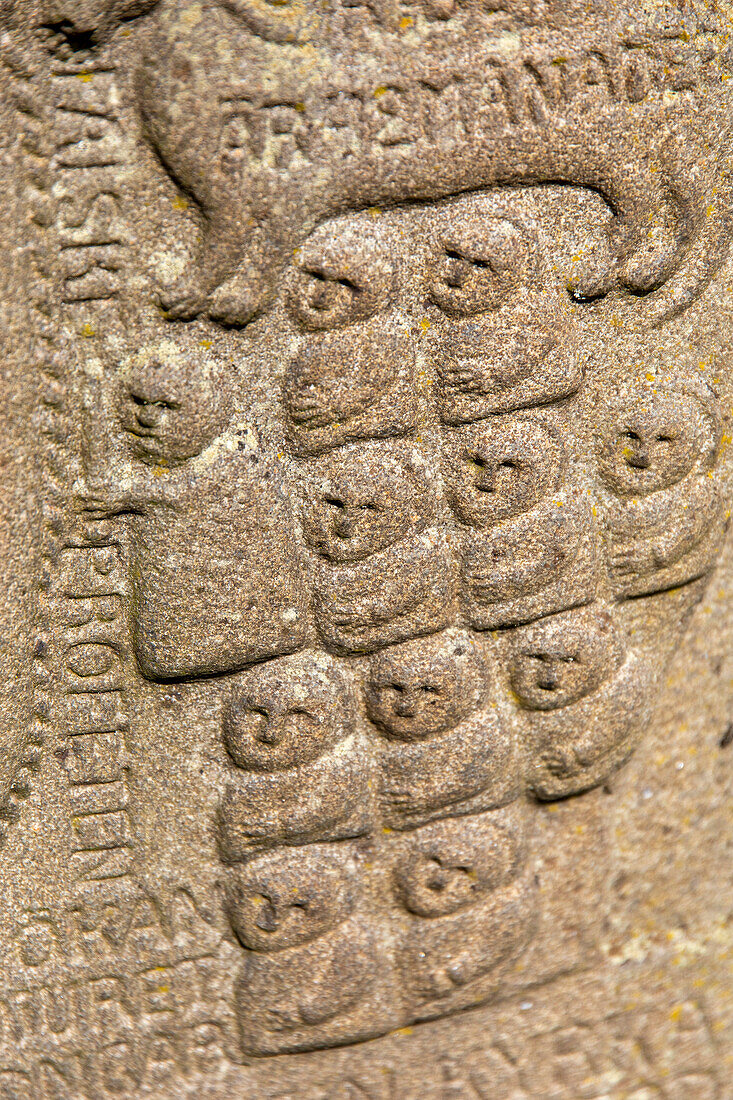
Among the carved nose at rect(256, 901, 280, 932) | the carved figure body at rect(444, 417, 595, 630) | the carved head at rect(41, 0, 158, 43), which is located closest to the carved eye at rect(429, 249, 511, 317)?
the carved figure body at rect(444, 417, 595, 630)

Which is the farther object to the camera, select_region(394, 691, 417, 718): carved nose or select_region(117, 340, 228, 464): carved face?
select_region(394, 691, 417, 718): carved nose

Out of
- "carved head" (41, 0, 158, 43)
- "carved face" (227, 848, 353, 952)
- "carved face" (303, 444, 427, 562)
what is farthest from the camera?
"carved face" (227, 848, 353, 952)

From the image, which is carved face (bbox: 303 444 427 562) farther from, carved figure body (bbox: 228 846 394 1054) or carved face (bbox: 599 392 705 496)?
carved figure body (bbox: 228 846 394 1054)

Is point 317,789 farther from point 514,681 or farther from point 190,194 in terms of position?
point 190,194

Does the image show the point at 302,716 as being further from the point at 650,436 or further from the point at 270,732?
the point at 650,436

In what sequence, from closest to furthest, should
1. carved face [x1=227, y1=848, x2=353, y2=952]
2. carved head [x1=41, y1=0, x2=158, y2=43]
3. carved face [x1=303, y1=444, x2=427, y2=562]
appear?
carved head [x1=41, y1=0, x2=158, y2=43], carved face [x1=303, y1=444, x2=427, y2=562], carved face [x1=227, y1=848, x2=353, y2=952]

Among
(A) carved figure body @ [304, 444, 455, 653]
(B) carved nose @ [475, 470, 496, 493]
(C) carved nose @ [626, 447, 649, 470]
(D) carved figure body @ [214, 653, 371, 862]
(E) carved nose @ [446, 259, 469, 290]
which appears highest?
(E) carved nose @ [446, 259, 469, 290]

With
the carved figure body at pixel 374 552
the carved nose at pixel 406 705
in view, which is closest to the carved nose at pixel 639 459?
the carved figure body at pixel 374 552
